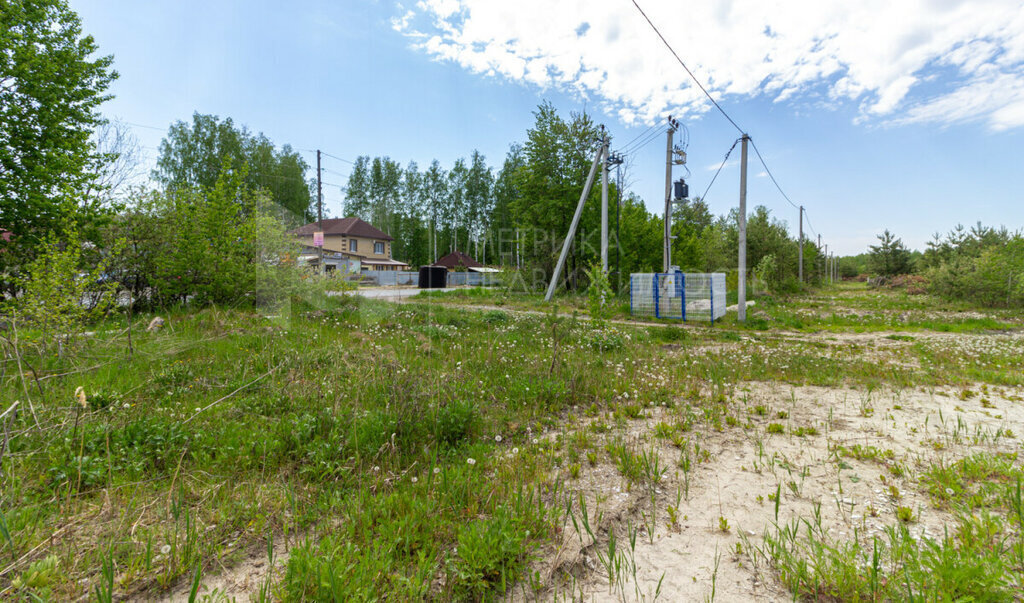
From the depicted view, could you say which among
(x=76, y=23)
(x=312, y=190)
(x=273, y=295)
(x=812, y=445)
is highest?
(x=312, y=190)

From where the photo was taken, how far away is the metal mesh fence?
1373 cm

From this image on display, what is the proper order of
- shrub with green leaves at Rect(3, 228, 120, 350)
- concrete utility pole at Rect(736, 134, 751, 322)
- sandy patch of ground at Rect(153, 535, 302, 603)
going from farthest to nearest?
1. concrete utility pole at Rect(736, 134, 751, 322)
2. shrub with green leaves at Rect(3, 228, 120, 350)
3. sandy patch of ground at Rect(153, 535, 302, 603)

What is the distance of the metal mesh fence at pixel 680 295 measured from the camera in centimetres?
1373

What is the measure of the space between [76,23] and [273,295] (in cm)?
710

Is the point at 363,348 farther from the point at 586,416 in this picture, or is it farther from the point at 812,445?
the point at 812,445

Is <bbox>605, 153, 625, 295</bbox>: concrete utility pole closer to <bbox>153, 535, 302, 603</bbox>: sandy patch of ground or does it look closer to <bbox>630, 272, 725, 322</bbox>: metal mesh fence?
<bbox>630, 272, 725, 322</bbox>: metal mesh fence

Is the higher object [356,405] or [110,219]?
[110,219]

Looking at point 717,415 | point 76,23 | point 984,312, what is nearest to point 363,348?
point 717,415

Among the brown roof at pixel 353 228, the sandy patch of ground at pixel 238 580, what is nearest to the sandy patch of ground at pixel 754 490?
the sandy patch of ground at pixel 238 580

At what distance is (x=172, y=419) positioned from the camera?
11.7 ft

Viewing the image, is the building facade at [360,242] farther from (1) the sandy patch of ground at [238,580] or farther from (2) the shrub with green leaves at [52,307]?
(1) the sandy patch of ground at [238,580]

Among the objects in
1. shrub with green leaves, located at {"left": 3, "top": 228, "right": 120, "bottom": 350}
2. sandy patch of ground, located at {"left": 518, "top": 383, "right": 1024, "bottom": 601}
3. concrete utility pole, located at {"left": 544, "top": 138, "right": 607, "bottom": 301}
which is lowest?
sandy patch of ground, located at {"left": 518, "top": 383, "right": 1024, "bottom": 601}

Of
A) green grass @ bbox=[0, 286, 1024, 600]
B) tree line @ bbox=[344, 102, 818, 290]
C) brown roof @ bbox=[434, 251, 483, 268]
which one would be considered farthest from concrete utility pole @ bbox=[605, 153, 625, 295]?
brown roof @ bbox=[434, 251, 483, 268]

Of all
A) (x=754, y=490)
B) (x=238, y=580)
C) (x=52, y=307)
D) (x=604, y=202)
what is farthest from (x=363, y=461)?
(x=604, y=202)
